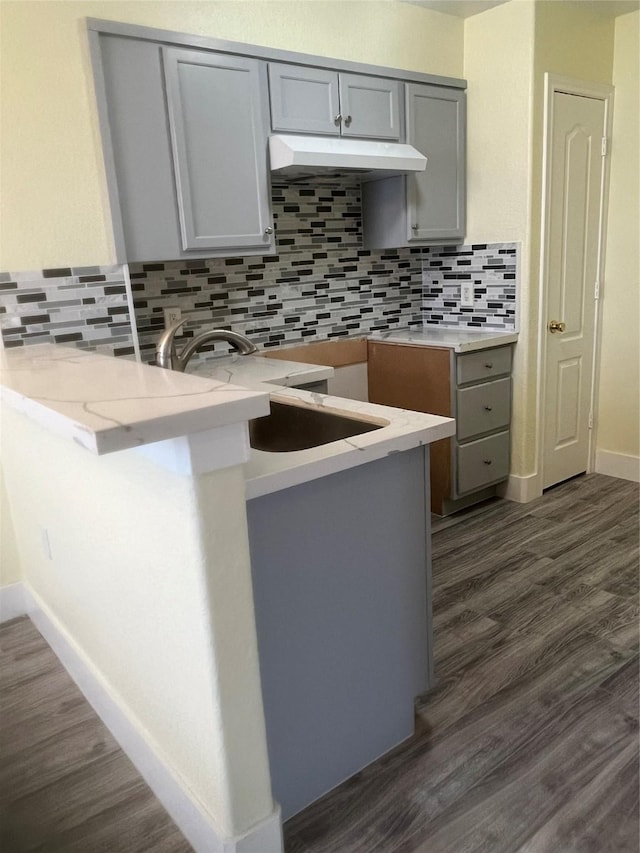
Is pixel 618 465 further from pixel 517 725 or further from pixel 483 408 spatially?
pixel 517 725

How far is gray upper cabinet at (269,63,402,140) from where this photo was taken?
2.59 meters

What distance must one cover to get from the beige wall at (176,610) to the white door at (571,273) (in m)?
2.49

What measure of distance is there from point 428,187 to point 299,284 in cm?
78

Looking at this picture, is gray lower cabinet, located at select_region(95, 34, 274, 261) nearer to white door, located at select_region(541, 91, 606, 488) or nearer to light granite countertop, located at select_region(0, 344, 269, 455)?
light granite countertop, located at select_region(0, 344, 269, 455)

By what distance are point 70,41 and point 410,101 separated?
152cm

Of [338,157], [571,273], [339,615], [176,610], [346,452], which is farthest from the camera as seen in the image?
[571,273]

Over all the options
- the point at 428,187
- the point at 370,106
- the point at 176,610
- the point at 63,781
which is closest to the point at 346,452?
the point at 176,610

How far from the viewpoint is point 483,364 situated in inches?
125

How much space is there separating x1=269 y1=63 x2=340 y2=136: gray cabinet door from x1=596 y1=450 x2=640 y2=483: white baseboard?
2.35 metres

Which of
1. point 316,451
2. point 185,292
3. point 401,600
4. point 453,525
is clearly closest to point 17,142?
point 185,292

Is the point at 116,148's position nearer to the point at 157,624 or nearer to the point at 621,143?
the point at 157,624

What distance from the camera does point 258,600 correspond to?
4.51 ft

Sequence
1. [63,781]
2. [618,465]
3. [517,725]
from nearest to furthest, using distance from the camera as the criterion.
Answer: [63,781], [517,725], [618,465]

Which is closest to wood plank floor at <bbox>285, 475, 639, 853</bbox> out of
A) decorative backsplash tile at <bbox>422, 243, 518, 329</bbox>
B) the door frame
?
the door frame
